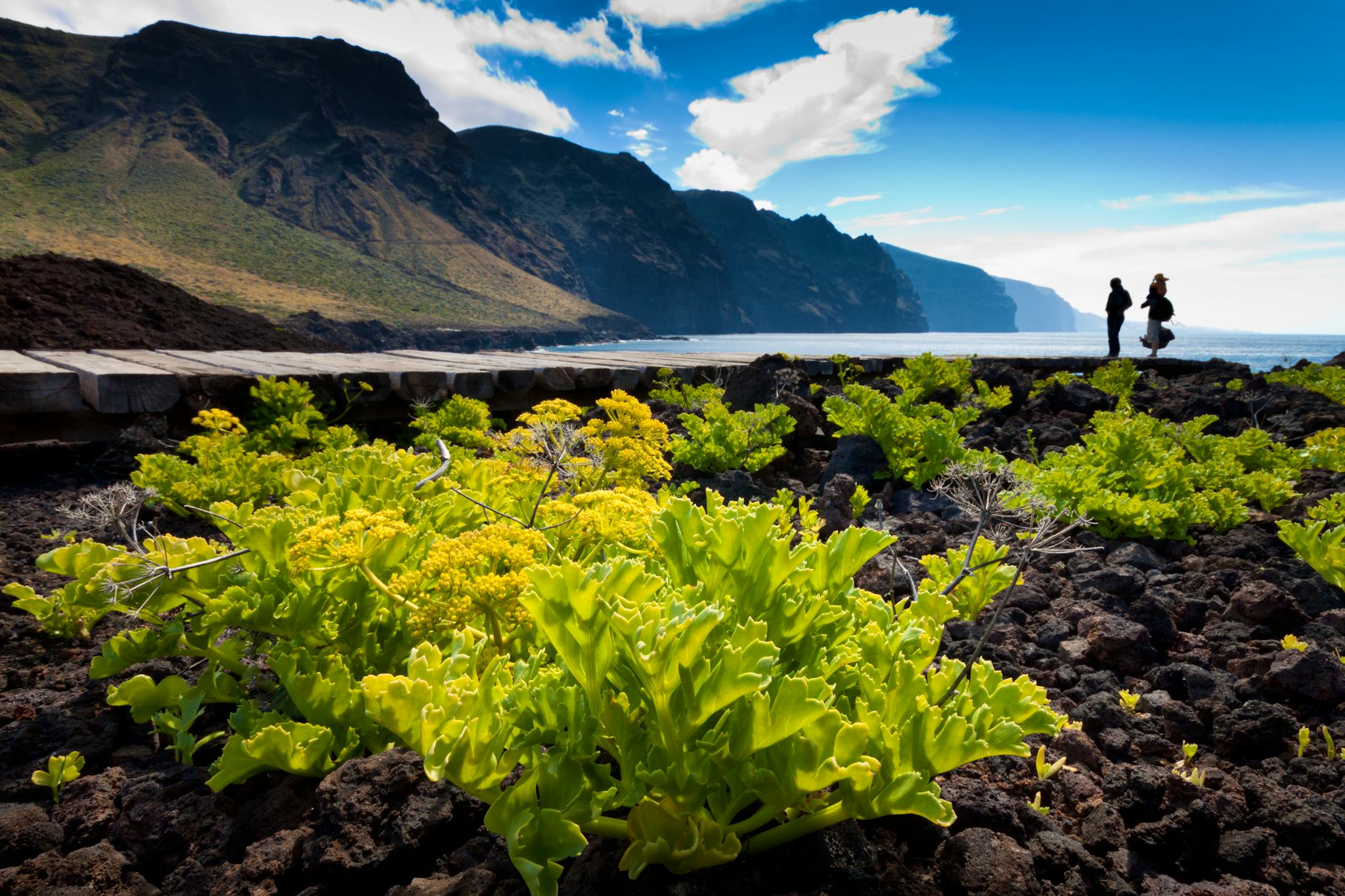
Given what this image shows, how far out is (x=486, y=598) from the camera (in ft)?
5.13

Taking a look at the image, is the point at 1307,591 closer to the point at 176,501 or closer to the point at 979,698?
the point at 979,698

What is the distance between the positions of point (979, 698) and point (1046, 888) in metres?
0.36

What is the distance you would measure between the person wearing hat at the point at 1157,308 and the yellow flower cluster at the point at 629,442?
50.4 ft

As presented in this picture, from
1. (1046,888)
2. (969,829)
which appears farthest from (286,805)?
(1046,888)

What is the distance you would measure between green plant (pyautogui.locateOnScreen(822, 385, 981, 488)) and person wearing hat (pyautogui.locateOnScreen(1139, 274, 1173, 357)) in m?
12.7

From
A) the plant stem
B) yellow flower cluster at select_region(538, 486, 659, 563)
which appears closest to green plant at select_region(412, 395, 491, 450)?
yellow flower cluster at select_region(538, 486, 659, 563)

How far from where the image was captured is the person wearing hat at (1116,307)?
16.5 meters

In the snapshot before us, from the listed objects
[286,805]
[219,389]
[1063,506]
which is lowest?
[286,805]

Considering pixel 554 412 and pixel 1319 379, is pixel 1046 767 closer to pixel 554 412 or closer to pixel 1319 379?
pixel 554 412

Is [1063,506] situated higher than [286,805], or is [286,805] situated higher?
[1063,506]

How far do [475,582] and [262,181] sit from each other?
4529 inches

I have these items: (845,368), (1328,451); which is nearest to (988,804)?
(1328,451)

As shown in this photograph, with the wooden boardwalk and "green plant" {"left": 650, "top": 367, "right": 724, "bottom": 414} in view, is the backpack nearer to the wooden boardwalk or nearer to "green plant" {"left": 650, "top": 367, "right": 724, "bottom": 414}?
the wooden boardwalk

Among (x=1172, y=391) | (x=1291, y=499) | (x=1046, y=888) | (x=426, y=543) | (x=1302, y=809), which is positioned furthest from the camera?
(x=1172, y=391)
